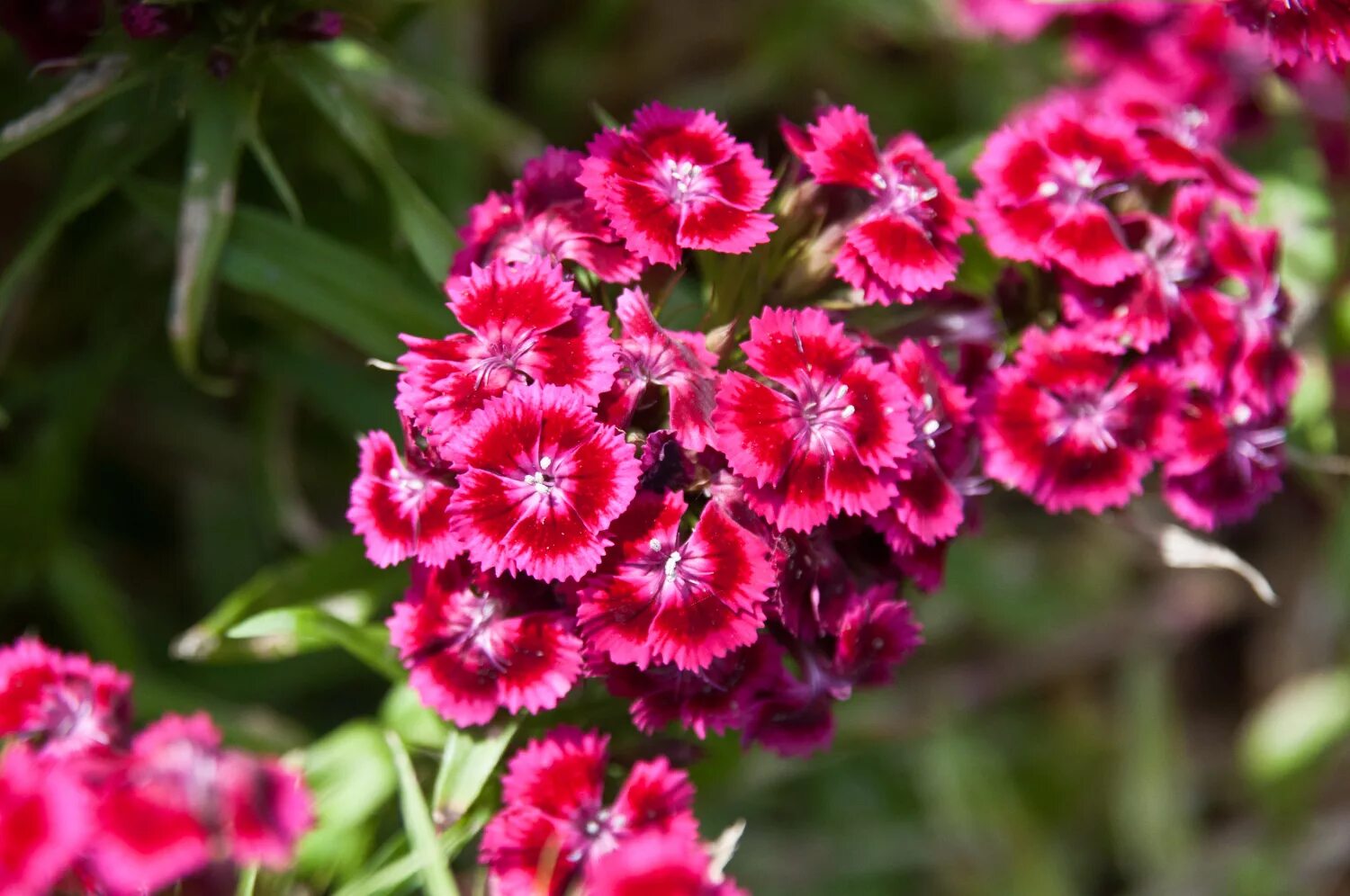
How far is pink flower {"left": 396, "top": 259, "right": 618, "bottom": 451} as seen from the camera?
1705 millimetres

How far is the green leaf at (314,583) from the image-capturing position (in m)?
2.33

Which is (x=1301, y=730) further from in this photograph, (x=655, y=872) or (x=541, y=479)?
(x=541, y=479)

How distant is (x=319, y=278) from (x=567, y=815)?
1.19 meters

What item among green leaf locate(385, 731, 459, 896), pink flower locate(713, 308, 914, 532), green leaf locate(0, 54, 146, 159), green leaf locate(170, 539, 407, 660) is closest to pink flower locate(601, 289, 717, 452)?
pink flower locate(713, 308, 914, 532)

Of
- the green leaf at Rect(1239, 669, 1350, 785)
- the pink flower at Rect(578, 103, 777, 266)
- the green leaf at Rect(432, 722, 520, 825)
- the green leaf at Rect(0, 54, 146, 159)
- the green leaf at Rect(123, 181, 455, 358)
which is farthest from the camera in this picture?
the green leaf at Rect(1239, 669, 1350, 785)

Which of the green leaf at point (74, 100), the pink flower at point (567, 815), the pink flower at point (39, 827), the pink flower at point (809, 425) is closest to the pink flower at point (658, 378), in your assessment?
the pink flower at point (809, 425)

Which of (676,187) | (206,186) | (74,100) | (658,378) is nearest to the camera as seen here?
(658,378)

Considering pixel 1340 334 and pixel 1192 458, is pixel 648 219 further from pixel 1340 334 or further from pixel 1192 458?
pixel 1340 334

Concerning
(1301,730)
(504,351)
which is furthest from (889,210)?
(1301,730)

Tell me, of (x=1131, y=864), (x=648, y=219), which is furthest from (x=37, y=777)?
(x=1131, y=864)

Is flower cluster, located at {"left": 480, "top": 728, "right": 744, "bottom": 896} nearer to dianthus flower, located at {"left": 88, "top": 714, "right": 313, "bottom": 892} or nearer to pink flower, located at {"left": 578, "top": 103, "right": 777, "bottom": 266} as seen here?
dianthus flower, located at {"left": 88, "top": 714, "right": 313, "bottom": 892}

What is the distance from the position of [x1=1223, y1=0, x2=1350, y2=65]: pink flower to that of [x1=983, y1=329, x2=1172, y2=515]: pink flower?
560 millimetres

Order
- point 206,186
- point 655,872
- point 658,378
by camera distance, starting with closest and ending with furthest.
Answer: point 655,872 → point 658,378 → point 206,186

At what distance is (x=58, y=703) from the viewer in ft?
6.09
